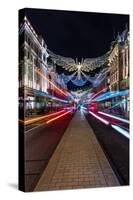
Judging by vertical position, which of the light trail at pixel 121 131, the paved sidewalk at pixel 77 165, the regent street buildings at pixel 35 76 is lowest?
the paved sidewalk at pixel 77 165

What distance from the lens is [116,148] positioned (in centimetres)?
431

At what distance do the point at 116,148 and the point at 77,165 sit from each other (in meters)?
0.65

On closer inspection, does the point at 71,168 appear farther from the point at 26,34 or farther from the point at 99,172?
the point at 26,34

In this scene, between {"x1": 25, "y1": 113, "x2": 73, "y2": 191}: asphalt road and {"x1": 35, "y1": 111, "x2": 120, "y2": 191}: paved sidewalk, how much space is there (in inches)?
3.2

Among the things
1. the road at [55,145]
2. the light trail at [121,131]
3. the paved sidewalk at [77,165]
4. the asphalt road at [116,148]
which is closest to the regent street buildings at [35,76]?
the road at [55,145]

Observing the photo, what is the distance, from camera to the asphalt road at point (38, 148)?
3838 mm

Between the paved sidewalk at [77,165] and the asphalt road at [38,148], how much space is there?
3.2 inches

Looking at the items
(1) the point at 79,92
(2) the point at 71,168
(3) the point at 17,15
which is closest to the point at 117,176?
(2) the point at 71,168

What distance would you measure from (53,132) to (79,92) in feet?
2.39

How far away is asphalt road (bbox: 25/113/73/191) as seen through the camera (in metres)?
3.84

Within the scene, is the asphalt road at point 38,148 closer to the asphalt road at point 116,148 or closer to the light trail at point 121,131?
the asphalt road at point 116,148

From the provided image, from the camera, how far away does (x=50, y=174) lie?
396 cm

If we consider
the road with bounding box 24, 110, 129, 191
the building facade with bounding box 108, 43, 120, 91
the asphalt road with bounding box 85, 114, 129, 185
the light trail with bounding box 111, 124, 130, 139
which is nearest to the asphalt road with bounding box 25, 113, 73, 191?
the road with bounding box 24, 110, 129, 191

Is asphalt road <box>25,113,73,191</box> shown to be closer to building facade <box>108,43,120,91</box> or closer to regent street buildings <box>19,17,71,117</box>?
regent street buildings <box>19,17,71,117</box>
